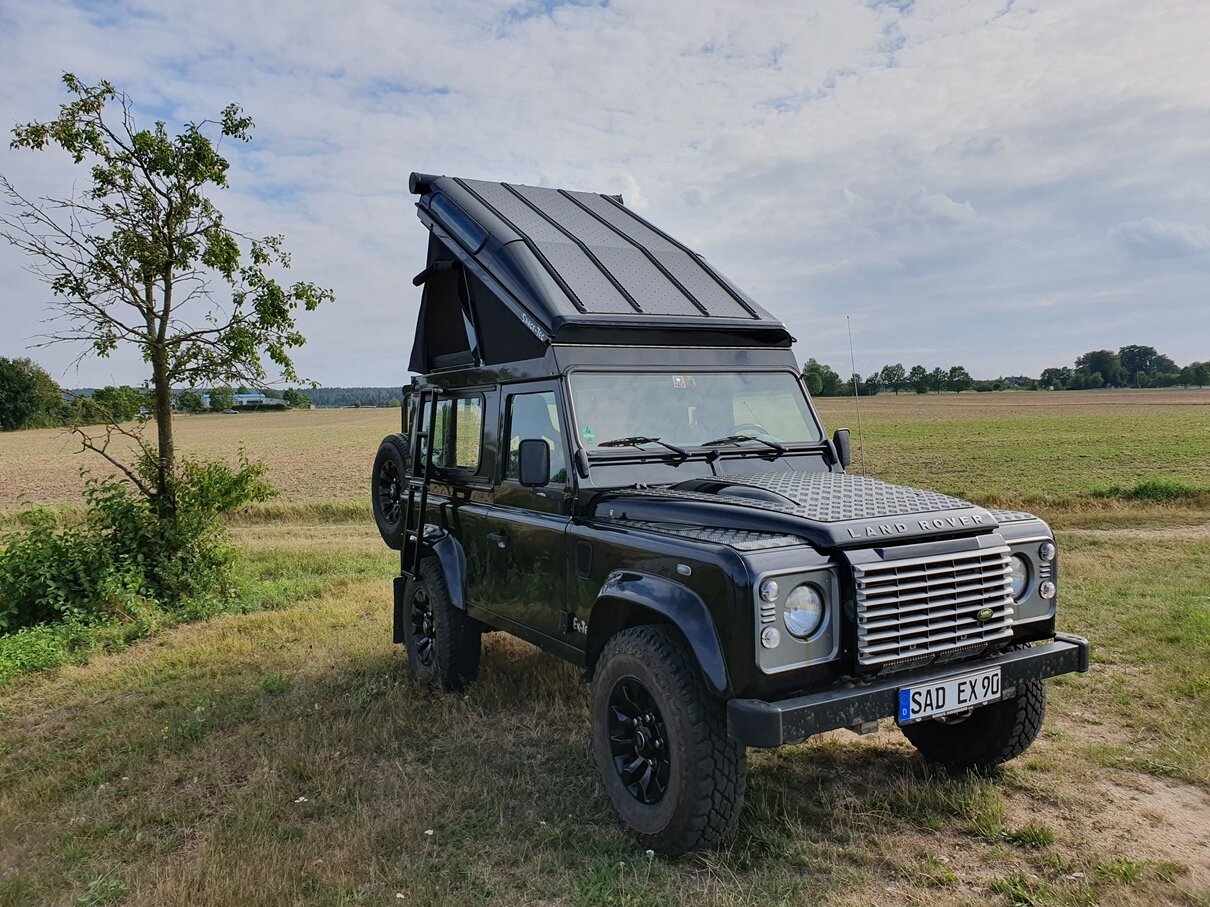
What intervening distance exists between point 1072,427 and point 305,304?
3715cm

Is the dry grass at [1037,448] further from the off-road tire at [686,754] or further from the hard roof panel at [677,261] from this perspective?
the off-road tire at [686,754]

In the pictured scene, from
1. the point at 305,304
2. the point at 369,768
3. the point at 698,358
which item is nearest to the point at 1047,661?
the point at 698,358

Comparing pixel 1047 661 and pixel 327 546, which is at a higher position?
pixel 1047 661

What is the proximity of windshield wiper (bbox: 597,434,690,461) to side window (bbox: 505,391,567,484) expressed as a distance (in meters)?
0.25

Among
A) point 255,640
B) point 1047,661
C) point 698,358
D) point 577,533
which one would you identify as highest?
point 698,358

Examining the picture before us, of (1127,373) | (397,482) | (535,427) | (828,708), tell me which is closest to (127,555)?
(397,482)

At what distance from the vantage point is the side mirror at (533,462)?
171 inches

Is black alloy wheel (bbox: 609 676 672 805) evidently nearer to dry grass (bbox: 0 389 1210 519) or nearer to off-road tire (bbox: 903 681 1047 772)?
off-road tire (bbox: 903 681 1047 772)

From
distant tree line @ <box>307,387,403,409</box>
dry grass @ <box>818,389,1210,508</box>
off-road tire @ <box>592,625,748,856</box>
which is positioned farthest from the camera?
distant tree line @ <box>307,387,403,409</box>

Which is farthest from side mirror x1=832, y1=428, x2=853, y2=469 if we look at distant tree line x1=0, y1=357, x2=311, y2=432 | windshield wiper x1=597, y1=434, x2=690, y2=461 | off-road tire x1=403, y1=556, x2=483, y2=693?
distant tree line x1=0, y1=357, x2=311, y2=432

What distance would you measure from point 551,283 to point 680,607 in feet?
7.32

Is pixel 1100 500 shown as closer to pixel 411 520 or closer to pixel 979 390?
pixel 411 520

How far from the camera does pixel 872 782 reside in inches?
176

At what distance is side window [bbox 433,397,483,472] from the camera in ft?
18.6
